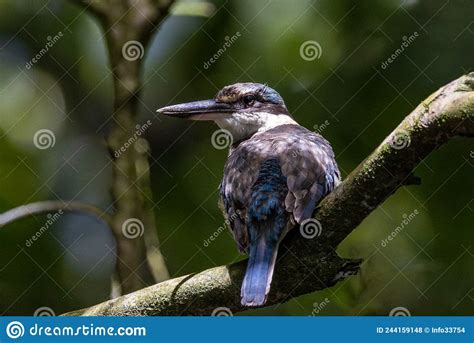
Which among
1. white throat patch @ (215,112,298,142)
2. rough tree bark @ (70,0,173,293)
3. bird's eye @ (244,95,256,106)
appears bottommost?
rough tree bark @ (70,0,173,293)

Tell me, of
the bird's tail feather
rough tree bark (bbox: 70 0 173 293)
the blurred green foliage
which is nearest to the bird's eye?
the blurred green foliage

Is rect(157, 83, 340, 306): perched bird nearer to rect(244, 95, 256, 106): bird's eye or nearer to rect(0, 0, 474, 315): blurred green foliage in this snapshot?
rect(244, 95, 256, 106): bird's eye

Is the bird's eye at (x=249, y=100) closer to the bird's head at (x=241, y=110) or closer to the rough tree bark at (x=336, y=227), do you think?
the bird's head at (x=241, y=110)

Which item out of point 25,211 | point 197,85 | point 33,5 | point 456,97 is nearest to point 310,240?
point 456,97

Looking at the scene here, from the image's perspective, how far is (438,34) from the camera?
13.7 feet

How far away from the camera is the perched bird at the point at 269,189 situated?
9.66ft

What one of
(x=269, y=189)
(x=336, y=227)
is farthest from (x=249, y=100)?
(x=336, y=227)

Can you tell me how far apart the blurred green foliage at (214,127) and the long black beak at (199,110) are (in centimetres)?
26

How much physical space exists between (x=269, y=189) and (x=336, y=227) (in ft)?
1.12

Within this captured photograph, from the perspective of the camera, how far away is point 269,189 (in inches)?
123

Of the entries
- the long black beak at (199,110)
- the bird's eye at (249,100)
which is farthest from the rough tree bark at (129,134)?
the bird's eye at (249,100)

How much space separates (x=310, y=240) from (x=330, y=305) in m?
0.92

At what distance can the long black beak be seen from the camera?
12.6ft

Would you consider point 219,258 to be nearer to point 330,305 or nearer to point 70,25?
point 330,305
